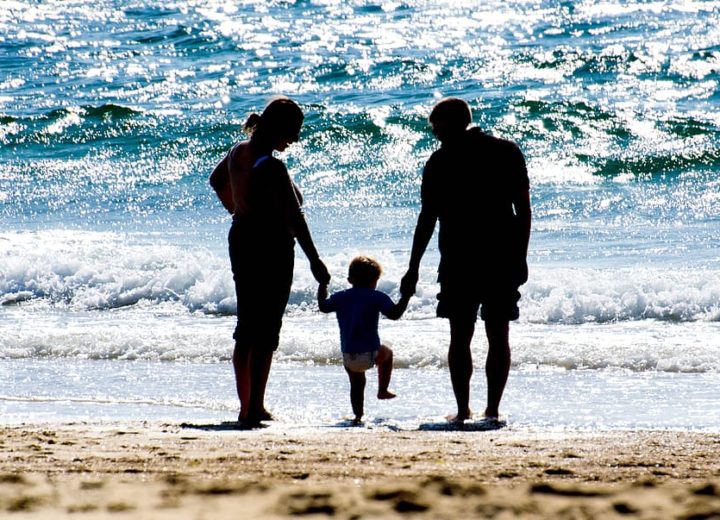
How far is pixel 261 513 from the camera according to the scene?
336cm

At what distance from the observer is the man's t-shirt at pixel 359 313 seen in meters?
5.66

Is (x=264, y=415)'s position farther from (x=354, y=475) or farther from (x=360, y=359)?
(x=354, y=475)

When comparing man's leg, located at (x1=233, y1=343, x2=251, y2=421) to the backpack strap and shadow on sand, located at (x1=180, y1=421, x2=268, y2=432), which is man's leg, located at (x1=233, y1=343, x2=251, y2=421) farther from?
the backpack strap

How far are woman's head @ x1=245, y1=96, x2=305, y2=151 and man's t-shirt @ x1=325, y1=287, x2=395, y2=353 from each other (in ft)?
2.72

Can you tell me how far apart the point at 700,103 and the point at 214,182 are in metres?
14.8

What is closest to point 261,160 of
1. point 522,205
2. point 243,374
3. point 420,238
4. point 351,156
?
point 420,238

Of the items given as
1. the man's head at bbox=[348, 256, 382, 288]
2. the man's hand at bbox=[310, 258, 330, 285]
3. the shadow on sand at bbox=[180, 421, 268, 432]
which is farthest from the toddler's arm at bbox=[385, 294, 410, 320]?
the shadow on sand at bbox=[180, 421, 268, 432]

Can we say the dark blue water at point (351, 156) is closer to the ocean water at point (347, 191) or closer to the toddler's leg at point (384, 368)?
the ocean water at point (347, 191)

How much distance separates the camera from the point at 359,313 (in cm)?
566

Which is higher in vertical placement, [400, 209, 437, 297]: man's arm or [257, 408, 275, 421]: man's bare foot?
[400, 209, 437, 297]: man's arm

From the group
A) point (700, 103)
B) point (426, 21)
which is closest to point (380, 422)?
point (700, 103)

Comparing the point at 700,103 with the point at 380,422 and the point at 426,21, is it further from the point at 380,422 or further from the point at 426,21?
the point at 380,422

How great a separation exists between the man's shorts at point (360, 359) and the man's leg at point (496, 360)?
1.87 ft

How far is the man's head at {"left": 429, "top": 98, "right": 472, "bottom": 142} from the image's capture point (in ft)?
17.9
